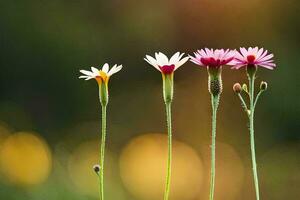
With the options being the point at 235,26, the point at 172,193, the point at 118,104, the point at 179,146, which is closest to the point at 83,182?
the point at 172,193

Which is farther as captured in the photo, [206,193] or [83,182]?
[206,193]

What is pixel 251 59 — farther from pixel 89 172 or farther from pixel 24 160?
pixel 89 172

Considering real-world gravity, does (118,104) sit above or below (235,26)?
below

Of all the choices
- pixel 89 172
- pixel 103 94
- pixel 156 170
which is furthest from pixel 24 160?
pixel 103 94

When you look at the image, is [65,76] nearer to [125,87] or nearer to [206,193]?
[125,87]

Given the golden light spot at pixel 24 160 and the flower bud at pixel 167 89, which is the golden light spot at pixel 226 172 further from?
the flower bud at pixel 167 89

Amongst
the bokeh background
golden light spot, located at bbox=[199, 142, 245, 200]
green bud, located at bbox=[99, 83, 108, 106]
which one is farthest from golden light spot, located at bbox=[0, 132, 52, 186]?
green bud, located at bbox=[99, 83, 108, 106]

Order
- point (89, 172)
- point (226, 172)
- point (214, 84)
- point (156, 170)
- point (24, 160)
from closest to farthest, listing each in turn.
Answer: point (214, 84)
point (24, 160)
point (89, 172)
point (156, 170)
point (226, 172)
